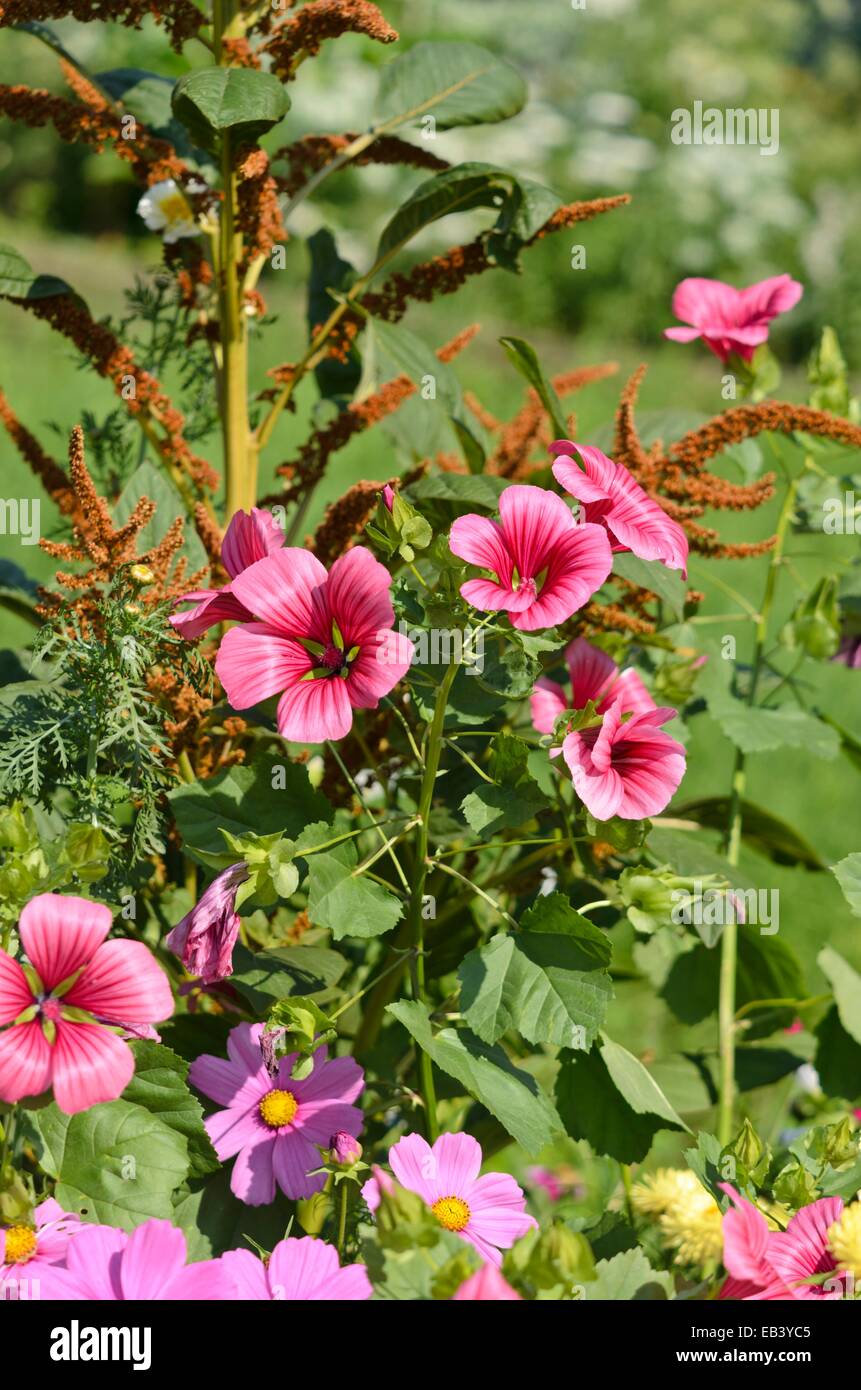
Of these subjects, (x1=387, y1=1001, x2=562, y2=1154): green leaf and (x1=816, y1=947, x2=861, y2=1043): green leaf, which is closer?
(x1=387, y1=1001, x2=562, y2=1154): green leaf

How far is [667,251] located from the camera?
6.16 m

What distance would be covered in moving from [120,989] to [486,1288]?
8.7 inches

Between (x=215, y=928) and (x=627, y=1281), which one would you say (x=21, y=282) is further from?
(x=627, y=1281)

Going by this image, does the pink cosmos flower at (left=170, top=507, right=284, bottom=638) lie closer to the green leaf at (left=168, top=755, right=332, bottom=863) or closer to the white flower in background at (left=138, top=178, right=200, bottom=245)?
the green leaf at (left=168, top=755, right=332, bottom=863)

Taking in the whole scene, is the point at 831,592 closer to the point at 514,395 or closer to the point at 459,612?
the point at 459,612

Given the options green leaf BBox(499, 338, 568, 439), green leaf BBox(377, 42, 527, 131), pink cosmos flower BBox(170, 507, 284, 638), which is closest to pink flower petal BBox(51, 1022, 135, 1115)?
pink cosmos flower BBox(170, 507, 284, 638)

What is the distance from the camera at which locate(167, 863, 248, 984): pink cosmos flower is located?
28.7 inches

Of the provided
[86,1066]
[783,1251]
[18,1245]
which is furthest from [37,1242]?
[783,1251]

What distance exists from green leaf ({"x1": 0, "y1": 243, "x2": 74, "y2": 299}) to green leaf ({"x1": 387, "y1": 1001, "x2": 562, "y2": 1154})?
525 mm

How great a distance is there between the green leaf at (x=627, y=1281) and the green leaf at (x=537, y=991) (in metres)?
0.11

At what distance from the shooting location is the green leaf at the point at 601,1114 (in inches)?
35.3

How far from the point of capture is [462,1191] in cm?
75

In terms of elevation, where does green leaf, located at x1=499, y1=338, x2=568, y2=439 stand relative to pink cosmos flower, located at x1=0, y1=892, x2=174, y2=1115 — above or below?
above

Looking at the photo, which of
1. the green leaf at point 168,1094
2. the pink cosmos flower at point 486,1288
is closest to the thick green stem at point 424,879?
the green leaf at point 168,1094
